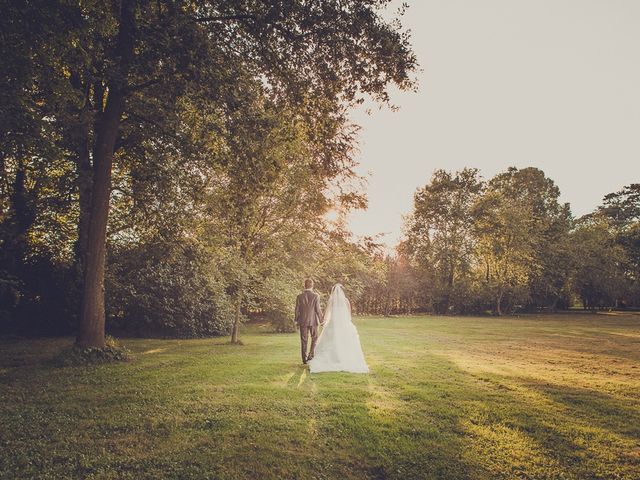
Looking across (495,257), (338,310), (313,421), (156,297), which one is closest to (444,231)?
(495,257)

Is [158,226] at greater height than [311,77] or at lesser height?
lesser

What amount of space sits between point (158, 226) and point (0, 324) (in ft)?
31.7

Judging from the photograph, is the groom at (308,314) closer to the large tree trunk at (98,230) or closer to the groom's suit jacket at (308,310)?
the groom's suit jacket at (308,310)

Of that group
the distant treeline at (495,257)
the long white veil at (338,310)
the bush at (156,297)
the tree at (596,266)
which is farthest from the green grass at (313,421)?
the tree at (596,266)

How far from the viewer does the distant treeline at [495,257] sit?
4469 cm

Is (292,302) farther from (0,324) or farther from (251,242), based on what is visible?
(0,324)


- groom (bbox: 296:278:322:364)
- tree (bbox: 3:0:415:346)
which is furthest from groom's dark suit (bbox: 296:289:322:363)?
tree (bbox: 3:0:415:346)

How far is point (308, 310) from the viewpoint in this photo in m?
12.1

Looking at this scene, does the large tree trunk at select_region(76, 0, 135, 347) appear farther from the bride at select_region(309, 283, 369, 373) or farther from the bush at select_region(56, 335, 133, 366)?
the bride at select_region(309, 283, 369, 373)

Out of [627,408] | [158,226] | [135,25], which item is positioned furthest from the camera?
[158,226]

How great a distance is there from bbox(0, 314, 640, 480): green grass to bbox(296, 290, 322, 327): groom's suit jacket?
138cm

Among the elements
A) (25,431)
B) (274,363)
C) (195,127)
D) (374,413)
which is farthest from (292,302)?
(25,431)

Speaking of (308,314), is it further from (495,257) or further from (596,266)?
(596,266)

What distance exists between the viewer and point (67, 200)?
53.6ft
